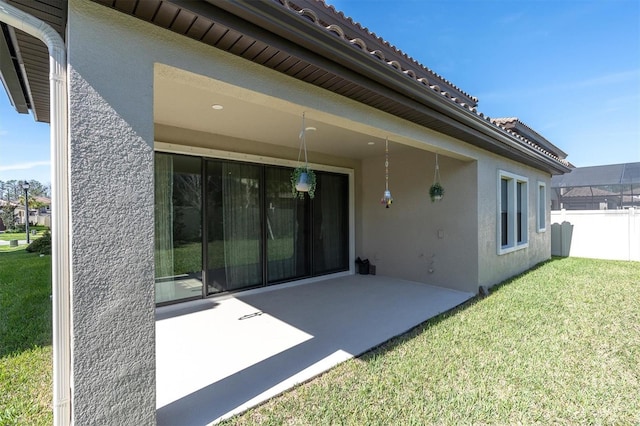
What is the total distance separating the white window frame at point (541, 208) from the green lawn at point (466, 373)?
18.0 ft

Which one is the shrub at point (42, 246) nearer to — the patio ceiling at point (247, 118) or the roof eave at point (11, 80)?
the roof eave at point (11, 80)

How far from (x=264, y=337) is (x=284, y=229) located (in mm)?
3722

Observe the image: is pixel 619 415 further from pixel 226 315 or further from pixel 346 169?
pixel 346 169

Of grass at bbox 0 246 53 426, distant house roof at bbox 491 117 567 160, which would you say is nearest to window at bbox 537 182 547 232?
distant house roof at bbox 491 117 567 160

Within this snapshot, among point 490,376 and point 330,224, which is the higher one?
point 330,224

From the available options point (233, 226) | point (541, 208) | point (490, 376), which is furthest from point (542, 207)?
point (233, 226)

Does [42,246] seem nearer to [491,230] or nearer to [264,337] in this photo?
[264,337]

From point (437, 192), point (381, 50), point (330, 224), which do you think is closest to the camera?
point (381, 50)

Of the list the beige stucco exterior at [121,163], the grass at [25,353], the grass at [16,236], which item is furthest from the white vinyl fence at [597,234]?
the grass at [16,236]

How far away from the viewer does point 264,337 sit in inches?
188

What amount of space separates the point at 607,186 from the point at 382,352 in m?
32.5

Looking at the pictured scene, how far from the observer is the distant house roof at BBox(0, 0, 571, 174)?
8.01 feet

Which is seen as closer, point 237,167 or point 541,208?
point 237,167

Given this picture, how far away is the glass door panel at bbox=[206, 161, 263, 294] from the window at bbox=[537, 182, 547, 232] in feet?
33.9
